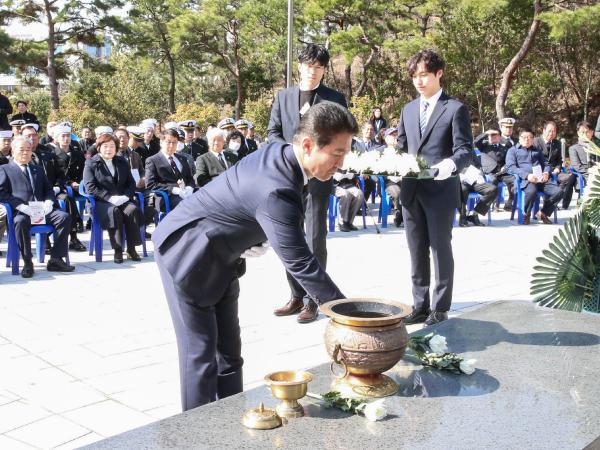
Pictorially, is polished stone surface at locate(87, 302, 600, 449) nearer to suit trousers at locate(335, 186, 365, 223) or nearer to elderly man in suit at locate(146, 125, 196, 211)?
elderly man in suit at locate(146, 125, 196, 211)

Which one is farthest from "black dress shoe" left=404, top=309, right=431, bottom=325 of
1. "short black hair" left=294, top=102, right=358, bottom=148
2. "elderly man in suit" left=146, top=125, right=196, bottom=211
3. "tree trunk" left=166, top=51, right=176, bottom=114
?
"tree trunk" left=166, top=51, right=176, bottom=114

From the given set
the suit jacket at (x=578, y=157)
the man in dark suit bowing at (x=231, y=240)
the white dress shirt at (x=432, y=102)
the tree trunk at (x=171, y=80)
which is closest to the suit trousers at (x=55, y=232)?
the white dress shirt at (x=432, y=102)

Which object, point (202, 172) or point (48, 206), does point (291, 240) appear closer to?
point (48, 206)

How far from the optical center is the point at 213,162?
905cm

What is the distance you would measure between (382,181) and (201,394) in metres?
7.75

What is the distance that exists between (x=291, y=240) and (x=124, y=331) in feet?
9.65

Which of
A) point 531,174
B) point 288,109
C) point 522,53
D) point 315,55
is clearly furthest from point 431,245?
point 522,53

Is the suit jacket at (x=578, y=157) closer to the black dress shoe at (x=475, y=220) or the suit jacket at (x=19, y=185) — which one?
the black dress shoe at (x=475, y=220)

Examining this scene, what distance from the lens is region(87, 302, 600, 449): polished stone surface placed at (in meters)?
2.00

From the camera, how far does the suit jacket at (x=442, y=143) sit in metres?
4.64

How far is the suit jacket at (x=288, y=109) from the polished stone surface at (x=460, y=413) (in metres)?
2.48

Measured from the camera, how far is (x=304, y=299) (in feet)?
17.4

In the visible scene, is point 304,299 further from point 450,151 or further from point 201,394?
point 201,394

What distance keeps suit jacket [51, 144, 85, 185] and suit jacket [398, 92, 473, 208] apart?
18.7 feet
